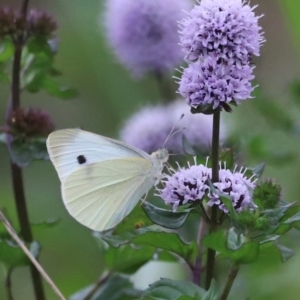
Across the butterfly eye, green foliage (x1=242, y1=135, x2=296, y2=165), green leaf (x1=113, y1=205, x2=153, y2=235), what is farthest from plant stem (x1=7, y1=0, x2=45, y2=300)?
green foliage (x1=242, y1=135, x2=296, y2=165)

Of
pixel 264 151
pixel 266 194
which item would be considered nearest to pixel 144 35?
pixel 264 151

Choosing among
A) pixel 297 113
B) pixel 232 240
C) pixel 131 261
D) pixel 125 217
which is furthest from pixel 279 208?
pixel 297 113

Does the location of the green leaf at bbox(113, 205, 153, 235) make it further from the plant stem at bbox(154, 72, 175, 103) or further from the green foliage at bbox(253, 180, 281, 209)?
the plant stem at bbox(154, 72, 175, 103)

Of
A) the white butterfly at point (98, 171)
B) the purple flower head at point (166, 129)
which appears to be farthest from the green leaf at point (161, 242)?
the purple flower head at point (166, 129)

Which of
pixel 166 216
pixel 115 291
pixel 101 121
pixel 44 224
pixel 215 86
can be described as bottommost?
pixel 101 121

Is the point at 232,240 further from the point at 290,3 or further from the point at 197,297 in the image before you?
the point at 290,3

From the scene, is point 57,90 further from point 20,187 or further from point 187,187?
point 187,187
